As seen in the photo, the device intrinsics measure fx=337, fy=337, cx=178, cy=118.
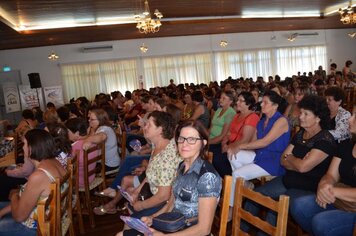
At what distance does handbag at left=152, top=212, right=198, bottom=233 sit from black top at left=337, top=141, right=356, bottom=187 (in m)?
1.12

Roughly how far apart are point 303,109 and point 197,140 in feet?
3.85

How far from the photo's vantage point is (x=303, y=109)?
280 centimetres

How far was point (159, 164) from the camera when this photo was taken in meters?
2.54

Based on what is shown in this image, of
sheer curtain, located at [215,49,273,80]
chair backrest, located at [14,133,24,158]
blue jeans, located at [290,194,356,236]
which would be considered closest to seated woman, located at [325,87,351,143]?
blue jeans, located at [290,194,356,236]

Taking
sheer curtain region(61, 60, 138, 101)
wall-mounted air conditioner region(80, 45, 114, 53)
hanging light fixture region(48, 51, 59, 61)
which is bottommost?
sheer curtain region(61, 60, 138, 101)

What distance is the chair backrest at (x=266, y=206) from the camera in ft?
5.36

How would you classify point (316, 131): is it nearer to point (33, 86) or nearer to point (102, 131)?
point (102, 131)

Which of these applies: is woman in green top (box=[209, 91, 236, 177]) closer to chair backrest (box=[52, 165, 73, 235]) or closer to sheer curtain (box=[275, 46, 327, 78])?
chair backrest (box=[52, 165, 73, 235])

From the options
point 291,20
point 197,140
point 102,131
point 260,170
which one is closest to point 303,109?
point 260,170

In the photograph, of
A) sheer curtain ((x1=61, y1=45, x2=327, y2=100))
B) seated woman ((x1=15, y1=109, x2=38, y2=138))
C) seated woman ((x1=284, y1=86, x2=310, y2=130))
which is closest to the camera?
seated woman ((x1=284, y1=86, x2=310, y2=130))

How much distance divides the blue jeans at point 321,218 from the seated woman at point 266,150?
752mm

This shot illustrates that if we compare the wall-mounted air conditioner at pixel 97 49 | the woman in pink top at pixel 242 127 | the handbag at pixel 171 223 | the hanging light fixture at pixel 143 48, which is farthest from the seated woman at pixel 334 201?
the wall-mounted air conditioner at pixel 97 49

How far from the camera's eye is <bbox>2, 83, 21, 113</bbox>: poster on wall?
1132cm

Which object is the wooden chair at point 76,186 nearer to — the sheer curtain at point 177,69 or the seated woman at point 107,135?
the seated woman at point 107,135
